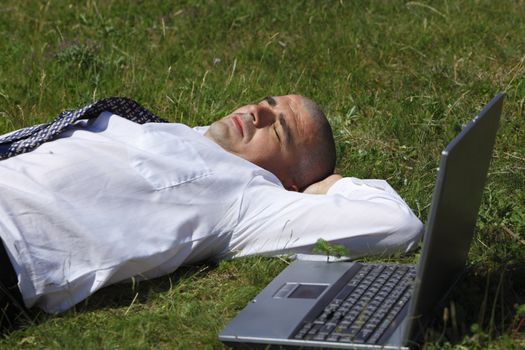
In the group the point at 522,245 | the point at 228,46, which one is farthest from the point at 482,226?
the point at 228,46

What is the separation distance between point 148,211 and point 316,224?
28.0 inches

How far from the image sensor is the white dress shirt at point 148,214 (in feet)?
12.7

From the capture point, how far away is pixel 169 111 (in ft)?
20.0

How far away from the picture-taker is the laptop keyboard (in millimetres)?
3248

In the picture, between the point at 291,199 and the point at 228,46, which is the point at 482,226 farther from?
the point at 228,46

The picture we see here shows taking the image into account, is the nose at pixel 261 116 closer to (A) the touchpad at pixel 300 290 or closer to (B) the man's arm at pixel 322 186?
(B) the man's arm at pixel 322 186

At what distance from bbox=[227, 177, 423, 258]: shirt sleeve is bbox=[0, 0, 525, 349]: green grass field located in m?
0.10

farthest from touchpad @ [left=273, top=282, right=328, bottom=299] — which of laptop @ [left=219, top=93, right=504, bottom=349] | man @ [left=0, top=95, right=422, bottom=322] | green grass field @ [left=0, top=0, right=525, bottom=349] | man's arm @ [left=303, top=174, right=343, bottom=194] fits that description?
man's arm @ [left=303, top=174, right=343, bottom=194]

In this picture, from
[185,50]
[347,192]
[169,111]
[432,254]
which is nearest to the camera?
[432,254]

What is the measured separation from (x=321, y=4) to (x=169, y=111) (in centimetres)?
239

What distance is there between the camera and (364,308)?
3.42 metres

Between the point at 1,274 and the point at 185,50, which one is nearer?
the point at 1,274

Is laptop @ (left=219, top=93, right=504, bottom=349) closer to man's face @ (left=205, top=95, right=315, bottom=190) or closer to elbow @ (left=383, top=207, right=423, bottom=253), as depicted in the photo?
elbow @ (left=383, top=207, right=423, bottom=253)

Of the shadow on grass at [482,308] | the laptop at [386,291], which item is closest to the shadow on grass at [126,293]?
the laptop at [386,291]
